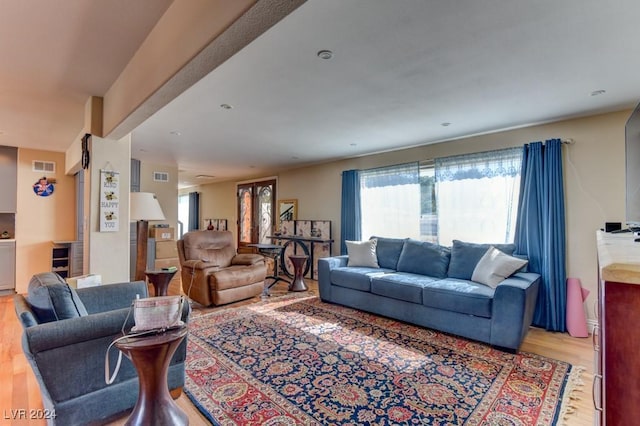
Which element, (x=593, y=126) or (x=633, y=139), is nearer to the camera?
(x=633, y=139)

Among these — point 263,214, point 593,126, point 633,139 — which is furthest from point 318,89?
point 263,214

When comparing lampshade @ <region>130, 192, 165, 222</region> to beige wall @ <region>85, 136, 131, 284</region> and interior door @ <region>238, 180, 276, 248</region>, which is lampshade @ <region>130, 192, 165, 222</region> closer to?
beige wall @ <region>85, 136, 131, 284</region>

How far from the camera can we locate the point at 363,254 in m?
4.46

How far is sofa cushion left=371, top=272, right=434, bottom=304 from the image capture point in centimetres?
337

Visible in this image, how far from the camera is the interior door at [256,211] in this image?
7.31 m

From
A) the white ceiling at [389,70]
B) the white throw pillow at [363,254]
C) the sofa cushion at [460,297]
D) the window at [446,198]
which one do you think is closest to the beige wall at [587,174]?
the white ceiling at [389,70]

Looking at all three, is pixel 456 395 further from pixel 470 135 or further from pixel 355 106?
pixel 470 135

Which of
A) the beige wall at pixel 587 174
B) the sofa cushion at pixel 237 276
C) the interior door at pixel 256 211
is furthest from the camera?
the interior door at pixel 256 211

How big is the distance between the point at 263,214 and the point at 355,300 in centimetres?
419

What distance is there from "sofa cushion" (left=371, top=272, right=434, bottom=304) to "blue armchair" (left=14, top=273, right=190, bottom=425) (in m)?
2.58

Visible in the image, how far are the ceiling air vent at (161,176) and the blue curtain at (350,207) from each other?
151 inches

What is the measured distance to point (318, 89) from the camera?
101 inches

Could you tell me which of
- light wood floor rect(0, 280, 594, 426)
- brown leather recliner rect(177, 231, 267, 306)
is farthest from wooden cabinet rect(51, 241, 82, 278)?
brown leather recliner rect(177, 231, 267, 306)

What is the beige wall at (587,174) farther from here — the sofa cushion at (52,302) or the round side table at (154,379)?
the sofa cushion at (52,302)
